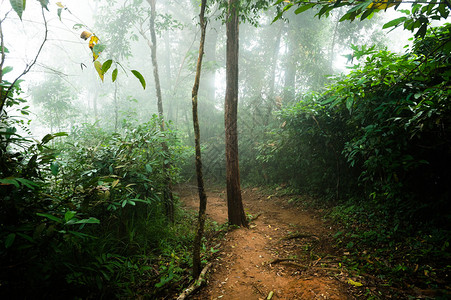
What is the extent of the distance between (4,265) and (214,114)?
470 inches

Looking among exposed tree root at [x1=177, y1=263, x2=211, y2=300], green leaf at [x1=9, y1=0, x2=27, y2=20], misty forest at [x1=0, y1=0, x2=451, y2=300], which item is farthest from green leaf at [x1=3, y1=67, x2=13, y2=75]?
exposed tree root at [x1=177, y1=263, x2=211, y2=300]

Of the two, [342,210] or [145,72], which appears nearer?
[342,210]

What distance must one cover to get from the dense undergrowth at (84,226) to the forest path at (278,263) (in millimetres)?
601

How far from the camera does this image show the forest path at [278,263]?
2.57m

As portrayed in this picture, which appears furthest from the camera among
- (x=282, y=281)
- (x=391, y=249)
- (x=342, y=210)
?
(x=342, y=210)

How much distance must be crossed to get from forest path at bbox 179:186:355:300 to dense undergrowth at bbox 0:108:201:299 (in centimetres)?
60

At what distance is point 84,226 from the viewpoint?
280 centimetres


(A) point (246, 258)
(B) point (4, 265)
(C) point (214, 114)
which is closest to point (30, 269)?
(B) point (4, 265)

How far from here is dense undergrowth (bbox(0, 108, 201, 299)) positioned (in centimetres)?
174

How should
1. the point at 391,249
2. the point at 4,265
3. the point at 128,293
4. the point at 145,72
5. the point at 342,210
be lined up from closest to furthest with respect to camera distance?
the point at 4,265 → the point at 128,293 → the point at 391,249 → the point at 342,210 → the point at 145,72

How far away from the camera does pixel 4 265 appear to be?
1.67 metres

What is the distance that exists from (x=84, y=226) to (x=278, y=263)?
9.35 feet

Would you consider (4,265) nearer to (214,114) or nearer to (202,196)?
(202,196)

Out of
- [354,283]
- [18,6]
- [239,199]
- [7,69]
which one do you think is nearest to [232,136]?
[239,199]
